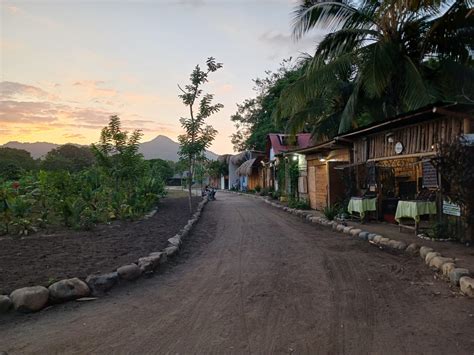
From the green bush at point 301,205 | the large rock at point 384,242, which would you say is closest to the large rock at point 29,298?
the large rock at point 384,242

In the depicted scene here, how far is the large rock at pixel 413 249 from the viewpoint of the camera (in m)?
7.42

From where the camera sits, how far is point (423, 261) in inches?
271

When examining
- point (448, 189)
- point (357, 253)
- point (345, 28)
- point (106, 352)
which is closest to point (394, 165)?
point (448, 189)

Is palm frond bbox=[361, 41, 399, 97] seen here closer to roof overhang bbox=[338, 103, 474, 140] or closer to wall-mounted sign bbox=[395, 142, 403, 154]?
roof overhang bbox=[338, 103, 474, 140]

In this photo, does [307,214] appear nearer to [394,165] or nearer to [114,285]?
[394,165]

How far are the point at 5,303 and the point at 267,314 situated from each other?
3280 millimetres

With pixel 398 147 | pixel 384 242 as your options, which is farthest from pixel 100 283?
pixel 398 147

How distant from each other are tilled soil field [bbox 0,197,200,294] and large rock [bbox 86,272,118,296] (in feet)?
1.01

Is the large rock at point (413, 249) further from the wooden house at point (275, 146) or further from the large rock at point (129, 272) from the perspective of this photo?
the wooden house at point (275, 146)

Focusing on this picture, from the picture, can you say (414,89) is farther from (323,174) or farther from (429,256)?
(429,256)

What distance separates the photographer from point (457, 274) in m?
5.36

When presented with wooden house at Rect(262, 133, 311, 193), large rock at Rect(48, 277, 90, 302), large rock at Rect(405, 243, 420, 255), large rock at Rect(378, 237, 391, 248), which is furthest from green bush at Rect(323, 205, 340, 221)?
wooden house at Rect(262, 133, 311, 193)

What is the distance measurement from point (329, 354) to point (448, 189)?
6766 millimetres

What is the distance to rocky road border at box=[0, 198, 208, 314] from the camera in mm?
4574
